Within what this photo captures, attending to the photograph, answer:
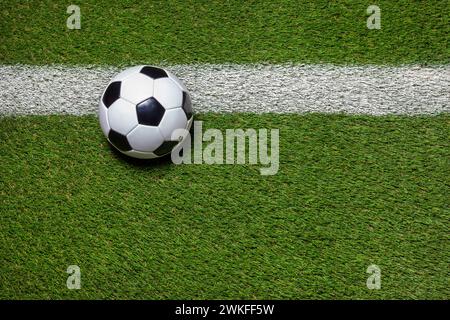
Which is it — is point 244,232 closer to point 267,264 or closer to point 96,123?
point 267,264

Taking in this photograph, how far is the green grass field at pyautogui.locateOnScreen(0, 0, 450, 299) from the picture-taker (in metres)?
2.58

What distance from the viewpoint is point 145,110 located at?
90.7 inches

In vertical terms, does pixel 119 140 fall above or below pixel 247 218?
above

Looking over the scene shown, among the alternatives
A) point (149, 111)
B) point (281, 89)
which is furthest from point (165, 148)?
point (281, 89)

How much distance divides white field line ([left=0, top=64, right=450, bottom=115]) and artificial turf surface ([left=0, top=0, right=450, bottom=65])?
0.07m

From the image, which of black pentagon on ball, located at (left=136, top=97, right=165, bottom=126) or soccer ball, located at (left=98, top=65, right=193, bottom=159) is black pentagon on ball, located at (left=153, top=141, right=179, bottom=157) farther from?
black pentagon on ball, located at (left=136, top=97, right=165, bottom=126)

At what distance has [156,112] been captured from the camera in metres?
2.31

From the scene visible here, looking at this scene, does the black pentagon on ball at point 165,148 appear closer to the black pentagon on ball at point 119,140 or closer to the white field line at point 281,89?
the black pentagon on ball at point 119,140

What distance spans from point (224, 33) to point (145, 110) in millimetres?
833

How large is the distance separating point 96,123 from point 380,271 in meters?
2.04

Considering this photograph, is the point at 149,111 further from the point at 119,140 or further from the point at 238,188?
the point at 238,188

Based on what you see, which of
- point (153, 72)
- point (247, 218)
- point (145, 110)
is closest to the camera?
point (145, 110)
